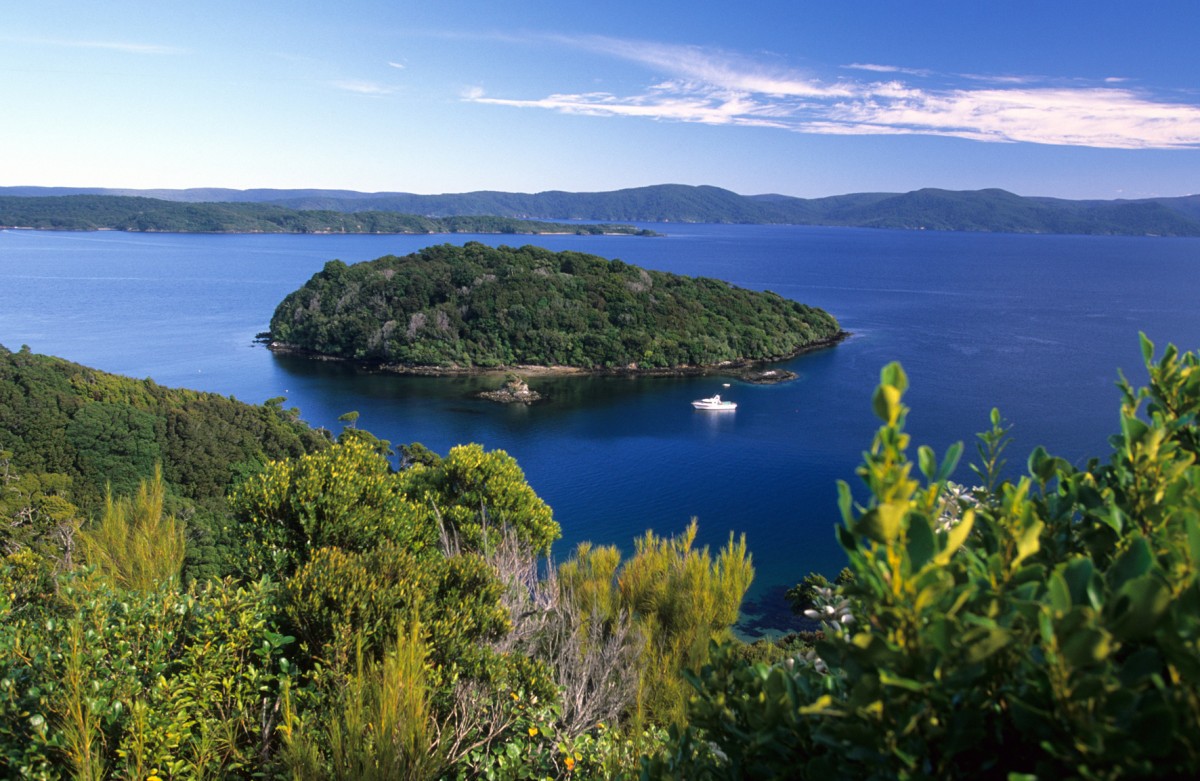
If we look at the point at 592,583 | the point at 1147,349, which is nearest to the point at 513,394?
the point at 592,583

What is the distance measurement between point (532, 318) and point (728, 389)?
18226 millimetres

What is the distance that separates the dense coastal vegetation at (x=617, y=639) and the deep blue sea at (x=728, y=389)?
1635 centimetres

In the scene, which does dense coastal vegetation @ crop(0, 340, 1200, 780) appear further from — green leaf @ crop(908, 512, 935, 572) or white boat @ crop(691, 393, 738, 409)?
white boat @ crop(691, 393, 738, 409)

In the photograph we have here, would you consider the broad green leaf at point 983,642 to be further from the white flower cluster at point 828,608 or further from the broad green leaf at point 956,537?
the white flower cluster at point 828,608

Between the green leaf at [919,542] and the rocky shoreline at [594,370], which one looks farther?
the rocky shoreline at [594,370]

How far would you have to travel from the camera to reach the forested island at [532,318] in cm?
5678

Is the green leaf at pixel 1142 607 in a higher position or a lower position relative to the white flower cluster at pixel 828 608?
higher

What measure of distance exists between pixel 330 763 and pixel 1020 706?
4.28 m

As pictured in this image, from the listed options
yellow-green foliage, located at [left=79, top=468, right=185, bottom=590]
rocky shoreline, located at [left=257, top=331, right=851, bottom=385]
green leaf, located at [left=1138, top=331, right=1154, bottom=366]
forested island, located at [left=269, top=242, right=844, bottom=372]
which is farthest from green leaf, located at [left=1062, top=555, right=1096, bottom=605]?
forested island, located at [left=269, top=242, right=844, bottom=372]

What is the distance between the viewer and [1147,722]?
5.02 ft

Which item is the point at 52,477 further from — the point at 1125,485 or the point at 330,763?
the point at 1125,485

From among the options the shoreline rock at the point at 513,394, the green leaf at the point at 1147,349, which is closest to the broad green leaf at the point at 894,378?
the green leaf at the point at 1147,349

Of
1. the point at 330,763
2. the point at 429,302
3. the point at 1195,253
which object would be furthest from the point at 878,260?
the point at 330,763

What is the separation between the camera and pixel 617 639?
837 centimetres
